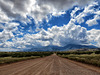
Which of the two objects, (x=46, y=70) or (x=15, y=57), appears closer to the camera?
(x=46, y=70)

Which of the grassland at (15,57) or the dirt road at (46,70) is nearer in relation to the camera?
the dirt road at (46,70)

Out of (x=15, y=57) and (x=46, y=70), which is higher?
(x=46, y=70)

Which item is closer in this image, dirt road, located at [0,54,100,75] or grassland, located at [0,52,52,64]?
dirt road, located at [0,54,100,75]
